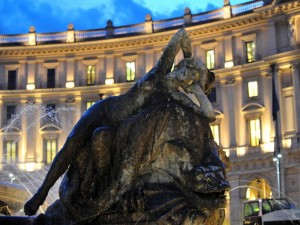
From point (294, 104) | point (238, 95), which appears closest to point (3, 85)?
point (238, 95)

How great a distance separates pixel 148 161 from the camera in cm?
525

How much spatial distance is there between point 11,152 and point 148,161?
43174 mm

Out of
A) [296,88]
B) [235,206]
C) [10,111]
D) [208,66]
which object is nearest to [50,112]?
[10,111]

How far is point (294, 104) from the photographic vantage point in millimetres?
39062

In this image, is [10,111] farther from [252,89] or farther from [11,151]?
[252,89]

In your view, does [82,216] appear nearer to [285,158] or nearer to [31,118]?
[285,158]

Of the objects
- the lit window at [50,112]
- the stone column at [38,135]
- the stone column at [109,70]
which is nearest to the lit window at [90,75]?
the stone column at [109,70]

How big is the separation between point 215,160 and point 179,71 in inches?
39.1

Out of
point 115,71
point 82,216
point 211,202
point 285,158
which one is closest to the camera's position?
point 211,202

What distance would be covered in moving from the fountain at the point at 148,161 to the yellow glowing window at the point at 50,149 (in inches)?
1627

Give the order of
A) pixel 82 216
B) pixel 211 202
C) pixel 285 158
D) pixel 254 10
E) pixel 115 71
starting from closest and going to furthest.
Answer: pixel 211 202
pixel 82 216
pixel 285 158
pixel 254 10
pixel 115 71

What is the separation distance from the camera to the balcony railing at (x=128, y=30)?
147ft

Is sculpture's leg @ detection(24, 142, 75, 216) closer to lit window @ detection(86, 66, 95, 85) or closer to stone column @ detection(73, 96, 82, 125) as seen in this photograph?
stone column @ detection(73, 96, 82, 125)

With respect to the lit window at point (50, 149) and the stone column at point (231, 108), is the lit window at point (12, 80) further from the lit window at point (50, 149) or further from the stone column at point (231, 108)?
the stone column at point (231, 108)
